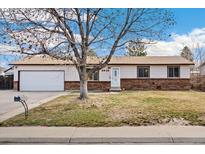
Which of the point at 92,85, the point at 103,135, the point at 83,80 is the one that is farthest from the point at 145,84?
the point at 103,135

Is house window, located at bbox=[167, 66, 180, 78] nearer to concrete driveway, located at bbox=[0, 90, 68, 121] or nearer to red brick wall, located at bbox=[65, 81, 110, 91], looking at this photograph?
red brick wall, located at bbox=[65, 81, 110, 91]

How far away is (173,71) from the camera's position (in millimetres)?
30078

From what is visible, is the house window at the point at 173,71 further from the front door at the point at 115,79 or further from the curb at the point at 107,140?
the curb at the point at 107,140

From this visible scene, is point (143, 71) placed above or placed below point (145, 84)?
above

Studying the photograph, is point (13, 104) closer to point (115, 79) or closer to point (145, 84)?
point (115, 79)

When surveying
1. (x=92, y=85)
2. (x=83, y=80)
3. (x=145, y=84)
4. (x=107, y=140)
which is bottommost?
(x=107, y=140)

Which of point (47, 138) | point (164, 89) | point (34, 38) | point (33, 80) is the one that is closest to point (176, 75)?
point (164, 89)

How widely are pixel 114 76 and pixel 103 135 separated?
21.7m

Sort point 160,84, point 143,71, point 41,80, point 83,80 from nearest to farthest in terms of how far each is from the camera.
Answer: point 83,80 < point 160,84 < point 143,71 < point 41,80

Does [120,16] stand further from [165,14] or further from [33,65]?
[33,65]

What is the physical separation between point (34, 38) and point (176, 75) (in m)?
19.5

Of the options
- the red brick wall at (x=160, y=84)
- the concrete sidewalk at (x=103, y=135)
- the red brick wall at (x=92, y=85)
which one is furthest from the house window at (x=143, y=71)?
the concrete sidewalk at (x=103, y=135)

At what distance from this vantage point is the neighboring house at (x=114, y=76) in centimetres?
2986

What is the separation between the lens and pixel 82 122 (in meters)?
10.3
